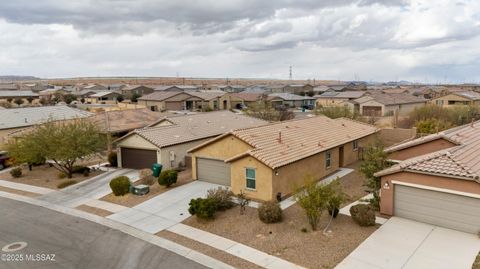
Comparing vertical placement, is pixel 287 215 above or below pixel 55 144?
below

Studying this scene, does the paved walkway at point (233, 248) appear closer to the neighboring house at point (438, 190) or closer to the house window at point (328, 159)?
the neighboring house at point (438, 190)

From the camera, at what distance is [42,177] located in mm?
27484

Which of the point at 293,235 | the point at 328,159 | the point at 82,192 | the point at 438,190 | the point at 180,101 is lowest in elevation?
the point at 82,192

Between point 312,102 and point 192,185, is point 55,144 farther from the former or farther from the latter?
point 312,102

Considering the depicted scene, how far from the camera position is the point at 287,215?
17781 mm

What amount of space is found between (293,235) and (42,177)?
69.4 feet

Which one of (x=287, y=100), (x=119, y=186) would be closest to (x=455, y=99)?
(x=287, y=100)

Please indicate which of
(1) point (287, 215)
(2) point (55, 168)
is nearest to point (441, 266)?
(1) point (287, 215)

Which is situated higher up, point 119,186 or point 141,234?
point 119,186

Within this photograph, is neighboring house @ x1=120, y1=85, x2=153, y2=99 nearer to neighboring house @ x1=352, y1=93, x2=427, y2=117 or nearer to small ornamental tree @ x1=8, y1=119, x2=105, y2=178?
neighboring house @ x1=352, y1=93, x2=427, y2=117

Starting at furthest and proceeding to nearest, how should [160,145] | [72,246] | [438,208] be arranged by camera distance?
1. [160,145]
2. [438,208]
3. [72,246]

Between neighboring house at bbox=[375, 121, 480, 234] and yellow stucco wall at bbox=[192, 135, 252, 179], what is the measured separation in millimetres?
8635

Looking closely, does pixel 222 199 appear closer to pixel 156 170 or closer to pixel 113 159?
pixel 156 170

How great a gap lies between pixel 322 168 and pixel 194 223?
35.0ft
